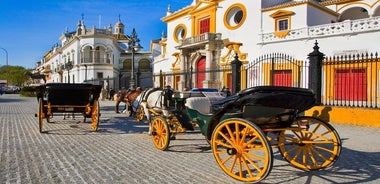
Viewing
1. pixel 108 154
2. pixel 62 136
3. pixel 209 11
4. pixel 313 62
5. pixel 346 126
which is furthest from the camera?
pixel 209 11

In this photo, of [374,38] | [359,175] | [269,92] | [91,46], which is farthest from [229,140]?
[91,46]

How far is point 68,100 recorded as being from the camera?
27.8 feet

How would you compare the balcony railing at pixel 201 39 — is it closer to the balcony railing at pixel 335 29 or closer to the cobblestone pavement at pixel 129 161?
the balcony railing at pixel 335 29

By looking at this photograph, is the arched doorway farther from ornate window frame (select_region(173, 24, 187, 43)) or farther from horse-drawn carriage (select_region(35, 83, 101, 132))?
horse-drawn carriage (select_region(35, 83, 101, 132))

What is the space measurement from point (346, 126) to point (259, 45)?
12.7 meters

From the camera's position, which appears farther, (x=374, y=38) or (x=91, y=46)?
(x=91, y=46)

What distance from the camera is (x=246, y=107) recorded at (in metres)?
4.28

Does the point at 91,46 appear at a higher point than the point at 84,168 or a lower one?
higher

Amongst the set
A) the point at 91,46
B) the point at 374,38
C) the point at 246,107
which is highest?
the point at 91,46

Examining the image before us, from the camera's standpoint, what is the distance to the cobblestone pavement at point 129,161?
4.33 m

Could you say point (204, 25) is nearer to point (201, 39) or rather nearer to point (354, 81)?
point (201, 39)

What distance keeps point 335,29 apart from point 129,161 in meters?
16.4

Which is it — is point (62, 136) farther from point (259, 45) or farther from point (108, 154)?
point (259, 45)

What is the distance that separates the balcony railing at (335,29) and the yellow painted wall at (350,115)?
8.35m
